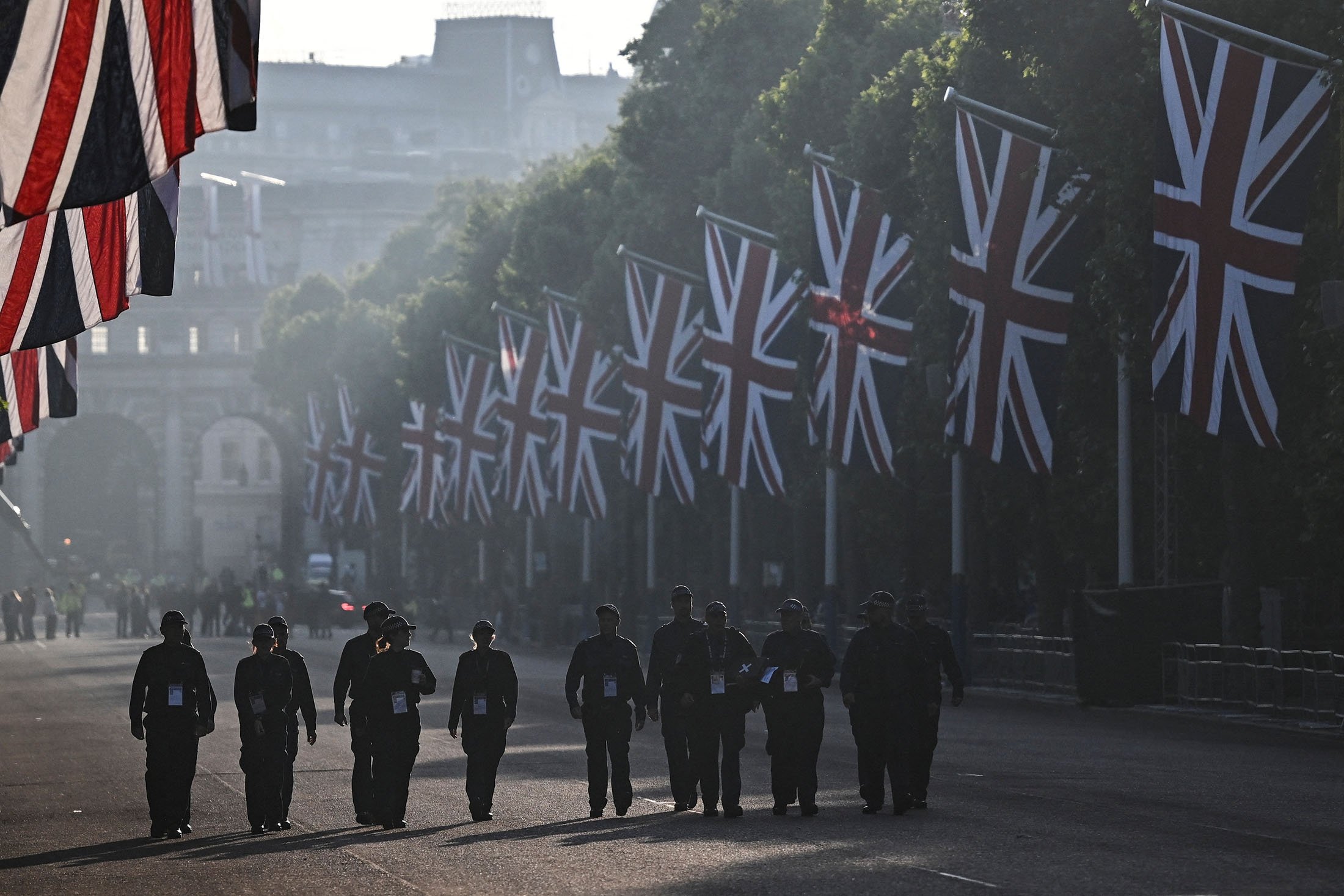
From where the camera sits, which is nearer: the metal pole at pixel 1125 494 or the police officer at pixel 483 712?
the police officer at pixel 483 712

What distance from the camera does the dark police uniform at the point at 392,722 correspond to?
19234mm

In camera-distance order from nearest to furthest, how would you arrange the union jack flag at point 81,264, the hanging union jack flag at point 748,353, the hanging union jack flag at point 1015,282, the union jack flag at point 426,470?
1. the union jack flag at point 81,264
2. the hanging union jack flag at point 1015,282
3. the hanging union jack flag at point 748,353
4. the union jack flag at point 426,470

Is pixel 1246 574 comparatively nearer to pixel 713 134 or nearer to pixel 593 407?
pixel 593 407

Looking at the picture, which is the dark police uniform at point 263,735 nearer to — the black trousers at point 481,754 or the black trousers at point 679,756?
the black trousers at point 481,754

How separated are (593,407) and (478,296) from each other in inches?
1095

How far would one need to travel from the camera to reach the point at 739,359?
41.3m

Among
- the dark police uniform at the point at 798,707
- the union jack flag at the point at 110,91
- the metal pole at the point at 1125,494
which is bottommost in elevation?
the dark police uniform at the point at 798,707

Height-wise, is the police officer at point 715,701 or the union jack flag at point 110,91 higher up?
the union jack flag at point 110,91

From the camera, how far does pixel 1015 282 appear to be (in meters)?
32.6

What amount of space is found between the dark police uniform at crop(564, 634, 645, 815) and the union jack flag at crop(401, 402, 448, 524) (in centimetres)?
5084

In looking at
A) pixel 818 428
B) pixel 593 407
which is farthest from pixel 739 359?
pixel 593 407

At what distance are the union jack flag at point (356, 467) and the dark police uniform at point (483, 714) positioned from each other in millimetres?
62062

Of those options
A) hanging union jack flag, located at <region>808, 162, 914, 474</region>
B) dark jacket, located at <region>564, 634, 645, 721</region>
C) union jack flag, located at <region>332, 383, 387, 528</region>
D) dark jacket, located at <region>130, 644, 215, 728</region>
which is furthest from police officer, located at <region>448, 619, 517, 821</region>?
union jack flag, located at <region>332, 383, 387, 528</region>

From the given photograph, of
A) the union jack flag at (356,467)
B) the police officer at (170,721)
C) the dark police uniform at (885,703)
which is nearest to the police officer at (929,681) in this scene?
the dark police uniform at (885,703)
